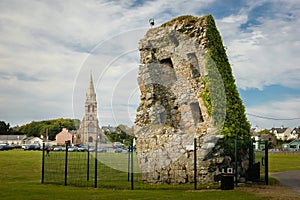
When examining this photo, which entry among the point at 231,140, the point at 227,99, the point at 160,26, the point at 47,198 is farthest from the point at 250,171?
the point at 47,198

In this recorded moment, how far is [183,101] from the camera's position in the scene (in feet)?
90.4

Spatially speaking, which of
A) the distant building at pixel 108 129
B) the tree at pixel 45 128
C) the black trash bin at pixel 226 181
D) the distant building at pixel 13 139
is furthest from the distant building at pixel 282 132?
the black trash bin at pixel 226 181

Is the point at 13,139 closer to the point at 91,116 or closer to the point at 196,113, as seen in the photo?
the point at 91,116

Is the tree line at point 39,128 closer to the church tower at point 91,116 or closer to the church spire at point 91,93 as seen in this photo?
the church tower at point 91,116

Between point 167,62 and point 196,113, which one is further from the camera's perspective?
point 167,62

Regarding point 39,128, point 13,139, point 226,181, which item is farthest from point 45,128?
point 226,181

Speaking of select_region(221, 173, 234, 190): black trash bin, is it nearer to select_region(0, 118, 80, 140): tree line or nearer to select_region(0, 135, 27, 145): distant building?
select_region(0, 118, 80, 140): tree line

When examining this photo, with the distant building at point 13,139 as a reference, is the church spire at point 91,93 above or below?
above

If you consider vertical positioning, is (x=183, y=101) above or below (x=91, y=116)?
above

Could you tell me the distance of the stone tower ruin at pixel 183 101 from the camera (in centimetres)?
2377

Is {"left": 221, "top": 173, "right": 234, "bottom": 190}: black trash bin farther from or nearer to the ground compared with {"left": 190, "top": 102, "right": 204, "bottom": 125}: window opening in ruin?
nearer to the ground

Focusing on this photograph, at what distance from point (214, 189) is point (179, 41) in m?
10.4

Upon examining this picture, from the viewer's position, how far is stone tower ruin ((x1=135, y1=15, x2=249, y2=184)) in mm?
23766

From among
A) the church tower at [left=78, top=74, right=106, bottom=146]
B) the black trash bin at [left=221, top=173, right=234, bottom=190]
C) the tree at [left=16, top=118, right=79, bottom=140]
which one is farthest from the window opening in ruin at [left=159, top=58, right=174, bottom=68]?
the tree at [left=16, top=118, right=79, bottom=140]
